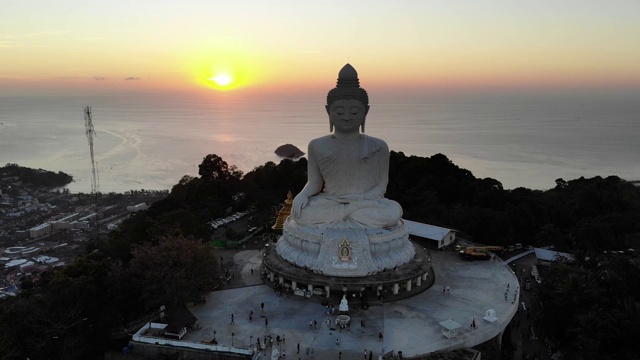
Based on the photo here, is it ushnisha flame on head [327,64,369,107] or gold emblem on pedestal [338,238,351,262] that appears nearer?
gold emblem on pedestal [338,238,351,262]

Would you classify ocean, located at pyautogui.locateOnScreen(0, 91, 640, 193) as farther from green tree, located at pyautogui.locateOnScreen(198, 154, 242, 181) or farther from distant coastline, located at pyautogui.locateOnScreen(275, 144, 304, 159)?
green tree, located at pyautogui.locateOnScreen(198, 154, 242, 181)

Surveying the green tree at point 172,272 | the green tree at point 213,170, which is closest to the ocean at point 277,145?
the green tree at point 213,170

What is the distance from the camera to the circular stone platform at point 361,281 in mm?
18000

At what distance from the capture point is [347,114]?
19328mm

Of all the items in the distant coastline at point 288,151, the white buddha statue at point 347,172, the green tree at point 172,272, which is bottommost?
the distant coastline at point 288,151

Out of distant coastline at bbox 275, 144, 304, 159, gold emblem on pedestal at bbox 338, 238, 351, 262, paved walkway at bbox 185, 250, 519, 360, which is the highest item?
gold emblem on pedestal at bbox 338, 238, 351, 262

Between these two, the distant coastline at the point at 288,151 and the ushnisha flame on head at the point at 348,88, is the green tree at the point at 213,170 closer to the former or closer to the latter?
the ushnisha flame on head at the point at 348,88

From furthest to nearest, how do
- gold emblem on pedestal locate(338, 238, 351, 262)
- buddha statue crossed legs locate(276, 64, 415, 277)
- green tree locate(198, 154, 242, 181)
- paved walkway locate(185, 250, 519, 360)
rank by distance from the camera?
green tree locate(198, 154, 242, 181) → buddha statue crossed legs locate(276, 64, 415, 277) → gold emblem on pedestal locate(338, 238, 351, 262) → paved walkway locate(185, 250, 519, 360)

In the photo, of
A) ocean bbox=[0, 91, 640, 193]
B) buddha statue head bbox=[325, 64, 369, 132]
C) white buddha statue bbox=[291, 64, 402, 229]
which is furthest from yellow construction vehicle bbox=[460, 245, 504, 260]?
ocean bbox=[0, 91, 640, 193]

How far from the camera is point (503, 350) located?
53.3ft

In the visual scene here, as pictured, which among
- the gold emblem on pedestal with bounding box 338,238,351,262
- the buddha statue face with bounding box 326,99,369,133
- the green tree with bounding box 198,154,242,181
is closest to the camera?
the gold emblem on pedestal with bounding box 338,238,351,262

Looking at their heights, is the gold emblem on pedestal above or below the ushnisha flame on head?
below

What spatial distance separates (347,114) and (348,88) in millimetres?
1074

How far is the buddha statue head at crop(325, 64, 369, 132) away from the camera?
19375mm
